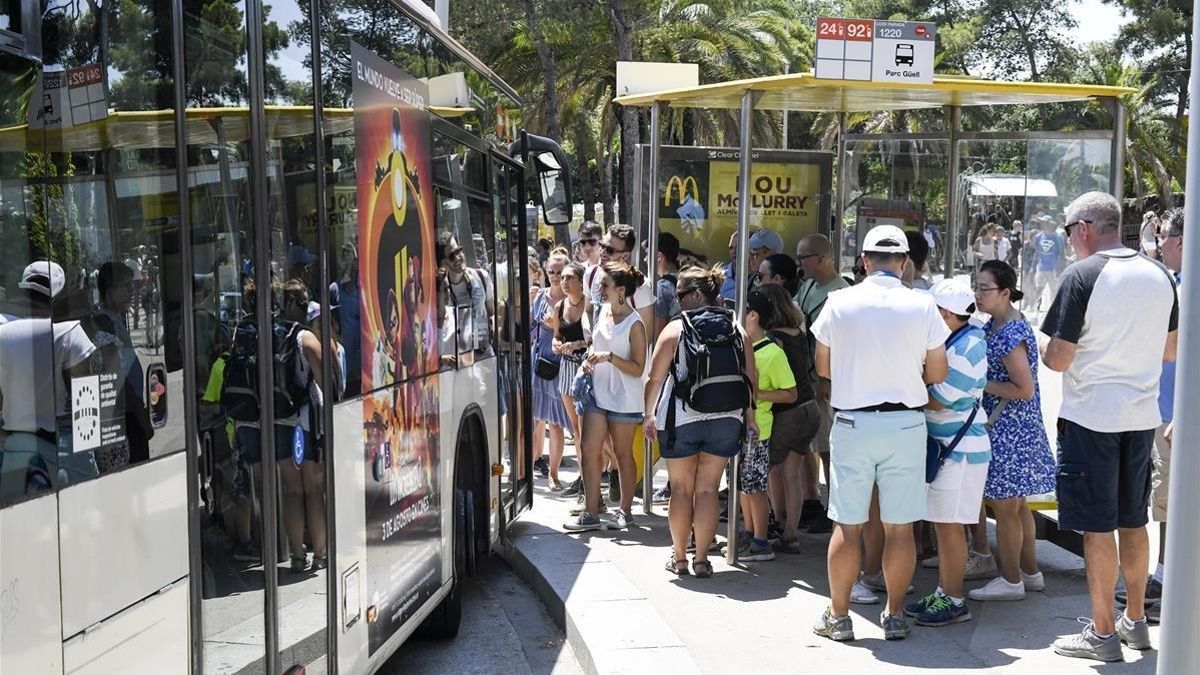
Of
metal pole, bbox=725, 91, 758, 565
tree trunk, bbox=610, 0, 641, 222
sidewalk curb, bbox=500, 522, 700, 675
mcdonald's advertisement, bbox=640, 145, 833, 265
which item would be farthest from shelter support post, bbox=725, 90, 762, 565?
tree trunk, bbox=610, 0, 641, 222

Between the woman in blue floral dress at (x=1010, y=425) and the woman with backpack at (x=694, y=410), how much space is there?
1.45 metres

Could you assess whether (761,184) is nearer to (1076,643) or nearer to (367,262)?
(1076,643)

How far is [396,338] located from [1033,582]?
4.02 metres

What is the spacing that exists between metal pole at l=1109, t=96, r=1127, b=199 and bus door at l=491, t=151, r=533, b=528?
3.73 m

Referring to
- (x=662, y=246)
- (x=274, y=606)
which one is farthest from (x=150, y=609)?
(x=662, y=246)

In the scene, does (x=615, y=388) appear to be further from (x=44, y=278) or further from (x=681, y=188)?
(x=44, y=278)

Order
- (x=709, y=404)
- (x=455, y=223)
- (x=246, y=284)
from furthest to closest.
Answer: (x=709, y=404), (x=455, y=223), (x=246, y=284)

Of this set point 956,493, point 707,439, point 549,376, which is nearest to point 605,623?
point 707,439

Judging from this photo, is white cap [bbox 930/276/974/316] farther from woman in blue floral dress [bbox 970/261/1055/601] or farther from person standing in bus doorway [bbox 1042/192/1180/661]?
person standing in bus doorway [bbox 1042/192/1180/661]

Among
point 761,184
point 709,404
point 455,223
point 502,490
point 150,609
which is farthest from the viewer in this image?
point 761,184

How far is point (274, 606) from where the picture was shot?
4.19 metres

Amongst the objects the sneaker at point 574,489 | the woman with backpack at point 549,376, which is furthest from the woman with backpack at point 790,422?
the woman with backpack at point 549,376

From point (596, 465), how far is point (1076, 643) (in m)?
3.77

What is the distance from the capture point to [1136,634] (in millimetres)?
6297
